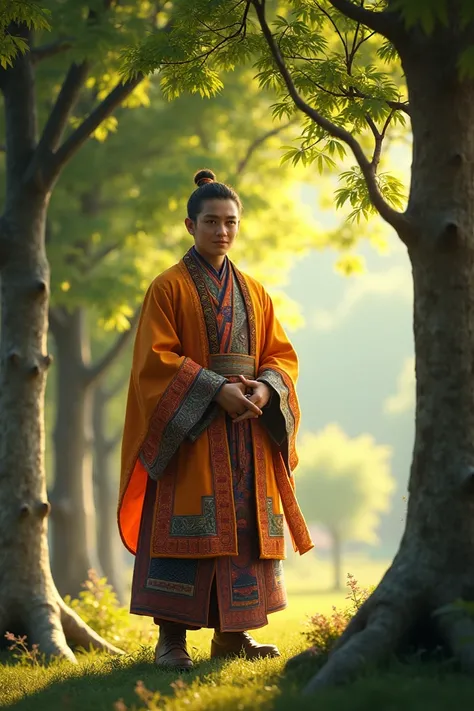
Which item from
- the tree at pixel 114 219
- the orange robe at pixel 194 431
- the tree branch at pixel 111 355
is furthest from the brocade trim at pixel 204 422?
the tree branch at pixel 111 355

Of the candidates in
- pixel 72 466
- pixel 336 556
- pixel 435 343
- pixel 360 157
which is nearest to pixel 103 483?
pixel 72 466

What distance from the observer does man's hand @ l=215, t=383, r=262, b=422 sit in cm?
529

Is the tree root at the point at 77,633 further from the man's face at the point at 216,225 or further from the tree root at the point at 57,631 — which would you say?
the man's face at the point at 216,225

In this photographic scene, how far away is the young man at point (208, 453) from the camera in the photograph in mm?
5293

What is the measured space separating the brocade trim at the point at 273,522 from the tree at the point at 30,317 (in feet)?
5.67

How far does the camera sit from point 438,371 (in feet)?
14.6

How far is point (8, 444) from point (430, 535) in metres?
3.60

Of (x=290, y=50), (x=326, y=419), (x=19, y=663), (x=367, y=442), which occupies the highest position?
(x=326, y=419)

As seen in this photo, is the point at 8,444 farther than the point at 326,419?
No

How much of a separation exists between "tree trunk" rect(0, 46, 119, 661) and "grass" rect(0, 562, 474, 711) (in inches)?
30.2

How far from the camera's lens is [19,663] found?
6.13 metres

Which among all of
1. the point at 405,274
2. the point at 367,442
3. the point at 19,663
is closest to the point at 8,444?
the point at 19,663

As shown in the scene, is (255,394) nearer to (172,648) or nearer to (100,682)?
(172,648)

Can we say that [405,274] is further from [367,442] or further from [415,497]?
[415,497]
